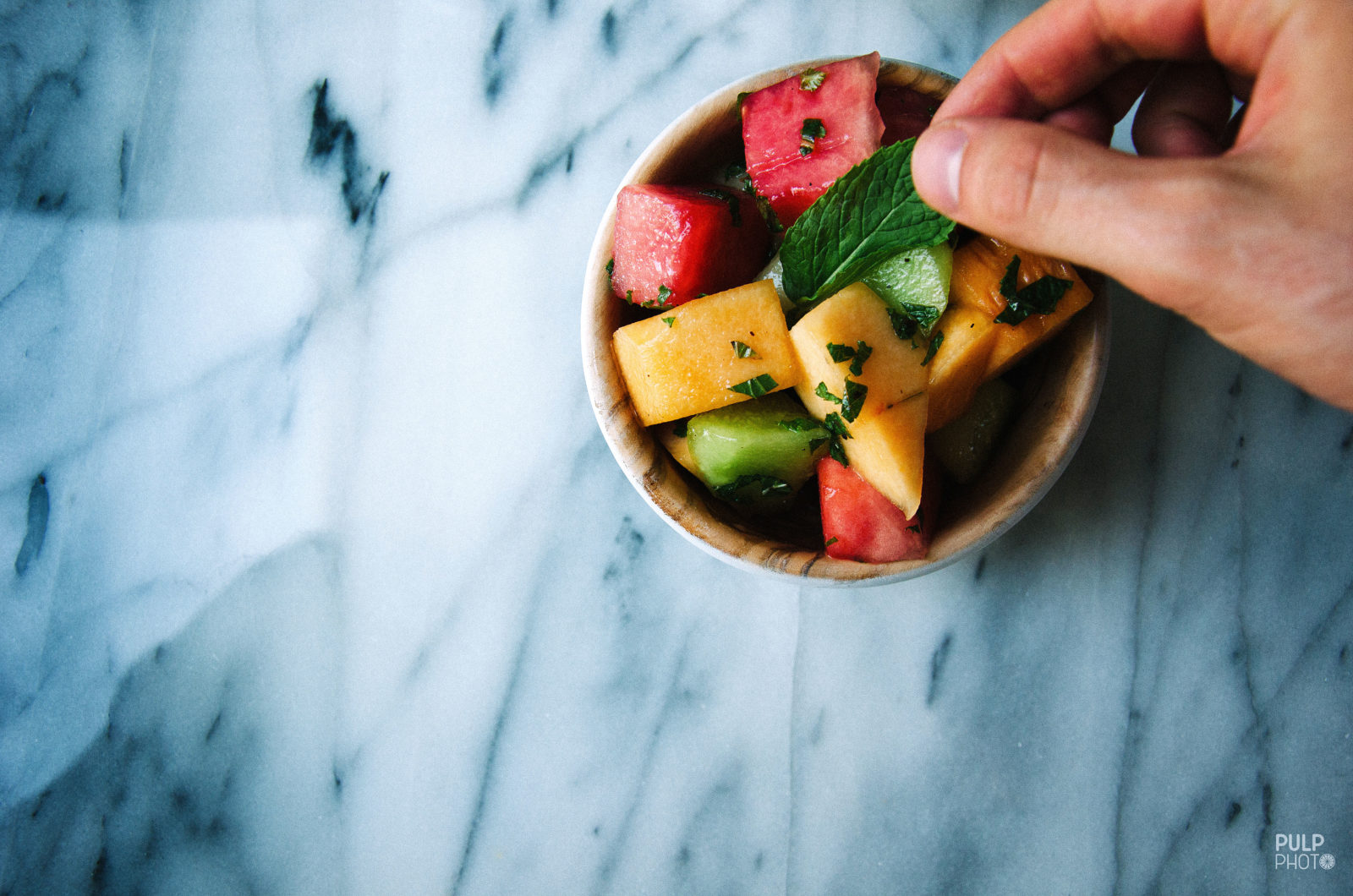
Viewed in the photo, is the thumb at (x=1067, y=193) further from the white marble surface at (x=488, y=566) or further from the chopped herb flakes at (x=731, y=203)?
the white marble surface at (x=488, y=566)

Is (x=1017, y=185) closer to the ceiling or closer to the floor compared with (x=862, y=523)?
closer to the ceiling

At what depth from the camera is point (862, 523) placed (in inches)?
32.7

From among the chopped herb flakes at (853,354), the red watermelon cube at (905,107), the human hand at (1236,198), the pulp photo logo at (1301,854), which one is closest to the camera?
the human hand at (1236,198)

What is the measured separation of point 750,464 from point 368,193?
73cm

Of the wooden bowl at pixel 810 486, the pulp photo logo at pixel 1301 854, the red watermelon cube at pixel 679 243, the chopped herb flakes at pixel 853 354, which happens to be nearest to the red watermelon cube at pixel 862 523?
the wooden bowl at pixel 810 486

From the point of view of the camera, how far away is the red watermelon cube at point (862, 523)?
0.82m

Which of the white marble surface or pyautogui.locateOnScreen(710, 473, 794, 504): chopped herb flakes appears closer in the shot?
pyautogui.locateOnScreen(710, 473, 794, 504): chopped herb flakes

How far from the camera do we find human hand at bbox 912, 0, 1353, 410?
0.60 meters

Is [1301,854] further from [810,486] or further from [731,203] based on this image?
[731,203]

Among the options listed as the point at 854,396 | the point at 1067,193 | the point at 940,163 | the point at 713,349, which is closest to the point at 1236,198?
the point at 1067,193

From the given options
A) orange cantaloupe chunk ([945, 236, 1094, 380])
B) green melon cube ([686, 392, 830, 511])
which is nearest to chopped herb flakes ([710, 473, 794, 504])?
green melon cube ([686, 392, 830, 511])

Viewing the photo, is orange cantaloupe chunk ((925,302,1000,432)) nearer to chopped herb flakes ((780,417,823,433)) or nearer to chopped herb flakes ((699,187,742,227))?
chopped herb flakes ((780,417,823,433))

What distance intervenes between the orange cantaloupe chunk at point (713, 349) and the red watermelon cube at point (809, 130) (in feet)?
0.40

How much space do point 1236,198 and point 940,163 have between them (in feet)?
0.70
